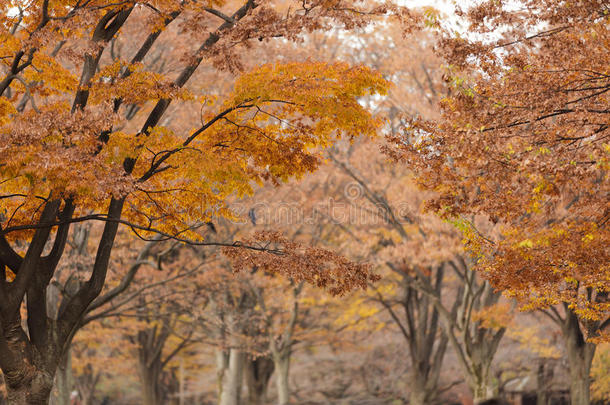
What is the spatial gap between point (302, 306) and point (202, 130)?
17420 millimetres

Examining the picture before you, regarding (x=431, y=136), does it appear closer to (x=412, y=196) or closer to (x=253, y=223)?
(x=412, y=196)

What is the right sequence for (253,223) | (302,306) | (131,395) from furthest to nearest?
1. (131,395)
2. (302,306)
3. (253,223)

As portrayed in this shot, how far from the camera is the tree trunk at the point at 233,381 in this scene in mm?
23695

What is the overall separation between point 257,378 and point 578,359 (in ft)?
46.9

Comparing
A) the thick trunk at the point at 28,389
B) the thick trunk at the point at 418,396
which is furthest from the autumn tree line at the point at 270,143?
the thick trunk at the point at 418,396

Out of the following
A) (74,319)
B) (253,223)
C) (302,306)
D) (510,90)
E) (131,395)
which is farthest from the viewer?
(131,395)

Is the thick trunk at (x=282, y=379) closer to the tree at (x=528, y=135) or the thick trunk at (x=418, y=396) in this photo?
the thick trunk at (x=418, y=396)

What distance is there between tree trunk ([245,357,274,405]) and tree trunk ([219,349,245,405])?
157 cm

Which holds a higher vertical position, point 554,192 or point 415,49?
point 415,49

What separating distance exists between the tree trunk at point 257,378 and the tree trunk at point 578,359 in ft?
43.0

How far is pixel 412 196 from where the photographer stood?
1988 centimetres

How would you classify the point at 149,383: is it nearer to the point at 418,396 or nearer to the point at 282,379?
the point at 282,379

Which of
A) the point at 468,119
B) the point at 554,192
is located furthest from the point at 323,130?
the point at 554,192

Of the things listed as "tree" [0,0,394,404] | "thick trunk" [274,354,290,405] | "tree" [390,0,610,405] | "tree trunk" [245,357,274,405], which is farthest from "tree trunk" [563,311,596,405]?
"tree trunk" [245,357,274,405]
